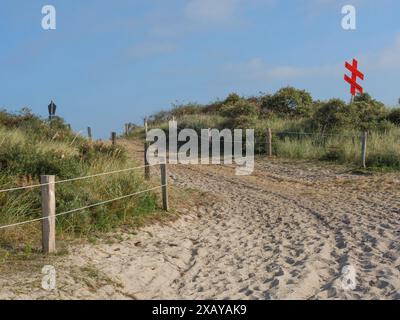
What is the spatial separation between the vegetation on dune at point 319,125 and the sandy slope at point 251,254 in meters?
5.36

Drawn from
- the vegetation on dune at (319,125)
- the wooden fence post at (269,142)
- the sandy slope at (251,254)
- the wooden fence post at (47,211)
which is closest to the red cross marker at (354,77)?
the vegetation on dune at (319,125)

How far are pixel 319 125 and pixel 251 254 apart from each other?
15.9 meters

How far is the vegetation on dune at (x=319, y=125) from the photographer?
18891 mm

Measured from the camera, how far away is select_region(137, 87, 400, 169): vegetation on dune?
18891 millimetres

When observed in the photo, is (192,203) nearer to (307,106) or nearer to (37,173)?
(37,173)

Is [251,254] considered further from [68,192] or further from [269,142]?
[269,142]

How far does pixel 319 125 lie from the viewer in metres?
23.2

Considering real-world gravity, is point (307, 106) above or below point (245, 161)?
above

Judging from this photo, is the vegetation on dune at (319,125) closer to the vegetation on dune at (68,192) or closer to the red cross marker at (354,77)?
the red cross marker at (354,77)

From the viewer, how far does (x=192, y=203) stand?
39.4 ft

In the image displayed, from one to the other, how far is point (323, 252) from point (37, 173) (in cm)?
538

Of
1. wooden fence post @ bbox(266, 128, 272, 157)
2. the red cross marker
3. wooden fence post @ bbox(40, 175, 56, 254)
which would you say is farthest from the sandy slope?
the red cross marker

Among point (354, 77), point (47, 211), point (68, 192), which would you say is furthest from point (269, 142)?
point (47, 211)
